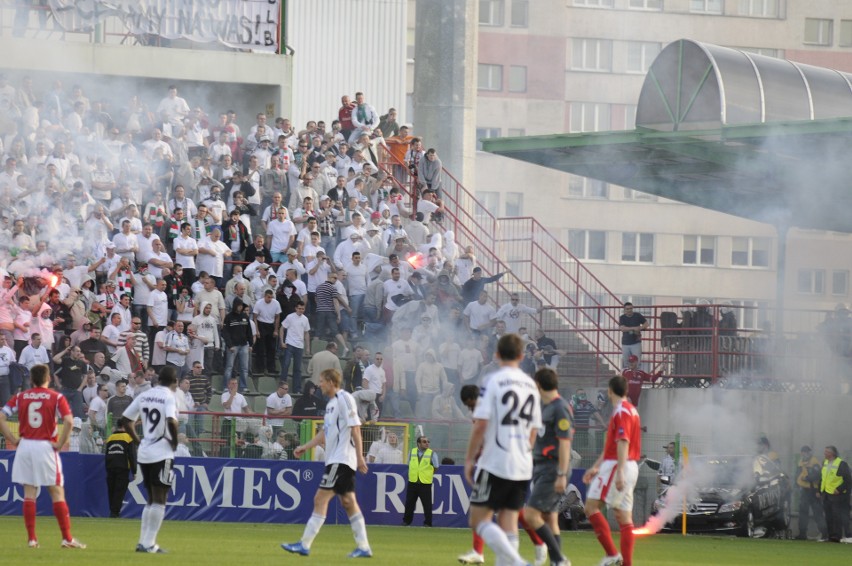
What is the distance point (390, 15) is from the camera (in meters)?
41.0

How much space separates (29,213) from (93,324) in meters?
2.25

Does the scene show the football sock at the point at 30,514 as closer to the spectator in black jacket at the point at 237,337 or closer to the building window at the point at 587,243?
the spectator in black jacket at the point at 237,337

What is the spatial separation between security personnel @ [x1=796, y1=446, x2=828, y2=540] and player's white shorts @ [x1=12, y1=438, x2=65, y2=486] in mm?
15092

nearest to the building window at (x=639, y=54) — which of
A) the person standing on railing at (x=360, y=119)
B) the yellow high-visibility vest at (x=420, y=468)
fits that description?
the person standing on railing at (x=360, y=119)

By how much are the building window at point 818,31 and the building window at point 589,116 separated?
11.0 m

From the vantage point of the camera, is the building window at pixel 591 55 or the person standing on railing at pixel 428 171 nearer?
the person standing on railing at pixel 428 171

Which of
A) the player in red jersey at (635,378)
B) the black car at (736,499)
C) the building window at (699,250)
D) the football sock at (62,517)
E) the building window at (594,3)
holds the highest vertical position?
the building window at (594,3)

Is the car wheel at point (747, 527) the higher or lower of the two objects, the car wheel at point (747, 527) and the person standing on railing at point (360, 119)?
the lower

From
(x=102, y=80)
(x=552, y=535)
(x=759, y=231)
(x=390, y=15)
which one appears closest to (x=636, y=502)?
(x=552, y=535)

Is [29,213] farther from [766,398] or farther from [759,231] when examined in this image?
[759,231]

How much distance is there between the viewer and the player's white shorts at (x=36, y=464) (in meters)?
15.2

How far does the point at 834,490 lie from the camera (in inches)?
1013

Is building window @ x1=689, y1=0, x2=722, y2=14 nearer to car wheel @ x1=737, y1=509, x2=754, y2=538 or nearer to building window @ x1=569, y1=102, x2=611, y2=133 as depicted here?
building window @ x1=569, y1=102, x2=611, y2=133

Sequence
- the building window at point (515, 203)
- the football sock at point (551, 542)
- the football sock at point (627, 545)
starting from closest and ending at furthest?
1. the football sock at point (551, 542)
2. the football sock at point (627, 545)
3. the building window at point (515, 203)
